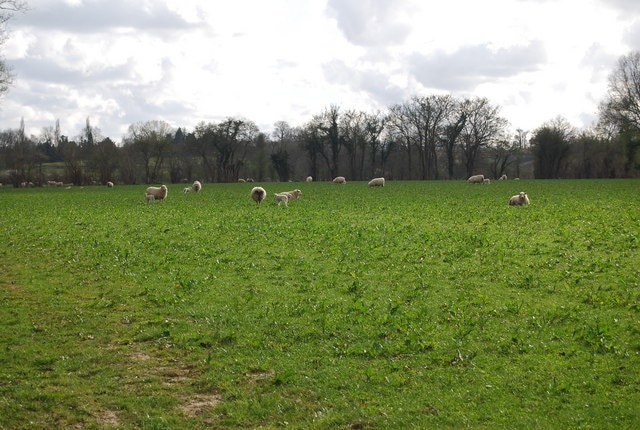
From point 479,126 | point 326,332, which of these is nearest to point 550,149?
point 479,126

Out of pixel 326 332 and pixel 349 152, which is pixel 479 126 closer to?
pixel 349 152

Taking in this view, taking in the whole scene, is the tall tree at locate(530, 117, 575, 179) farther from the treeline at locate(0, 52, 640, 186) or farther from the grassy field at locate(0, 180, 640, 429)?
the grassy field at locate(0, 180, 640, 429)

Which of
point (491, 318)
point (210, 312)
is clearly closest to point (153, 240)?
→ point (210, 312)

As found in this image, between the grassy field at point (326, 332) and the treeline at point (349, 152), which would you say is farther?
the treeline at point (349, 152)

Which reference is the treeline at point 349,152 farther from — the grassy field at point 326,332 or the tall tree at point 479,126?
the grassy field at point 326,332

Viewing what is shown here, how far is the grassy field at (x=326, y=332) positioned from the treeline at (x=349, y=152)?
3243 inches

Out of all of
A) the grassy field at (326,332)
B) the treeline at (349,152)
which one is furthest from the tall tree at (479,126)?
the grassy field at (326,332)

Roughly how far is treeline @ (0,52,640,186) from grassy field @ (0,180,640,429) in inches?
3243

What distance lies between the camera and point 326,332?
9.56 meters

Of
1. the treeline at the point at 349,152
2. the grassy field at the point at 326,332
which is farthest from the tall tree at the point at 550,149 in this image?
the grassy field at the point at 326,332

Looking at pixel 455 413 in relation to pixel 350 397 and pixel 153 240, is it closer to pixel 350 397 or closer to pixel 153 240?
pixel 350 397

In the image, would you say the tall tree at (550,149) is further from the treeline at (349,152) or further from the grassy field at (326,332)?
the grassy field at (326,332)

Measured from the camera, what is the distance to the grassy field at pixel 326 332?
22.4ft

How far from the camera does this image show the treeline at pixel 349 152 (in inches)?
3738
